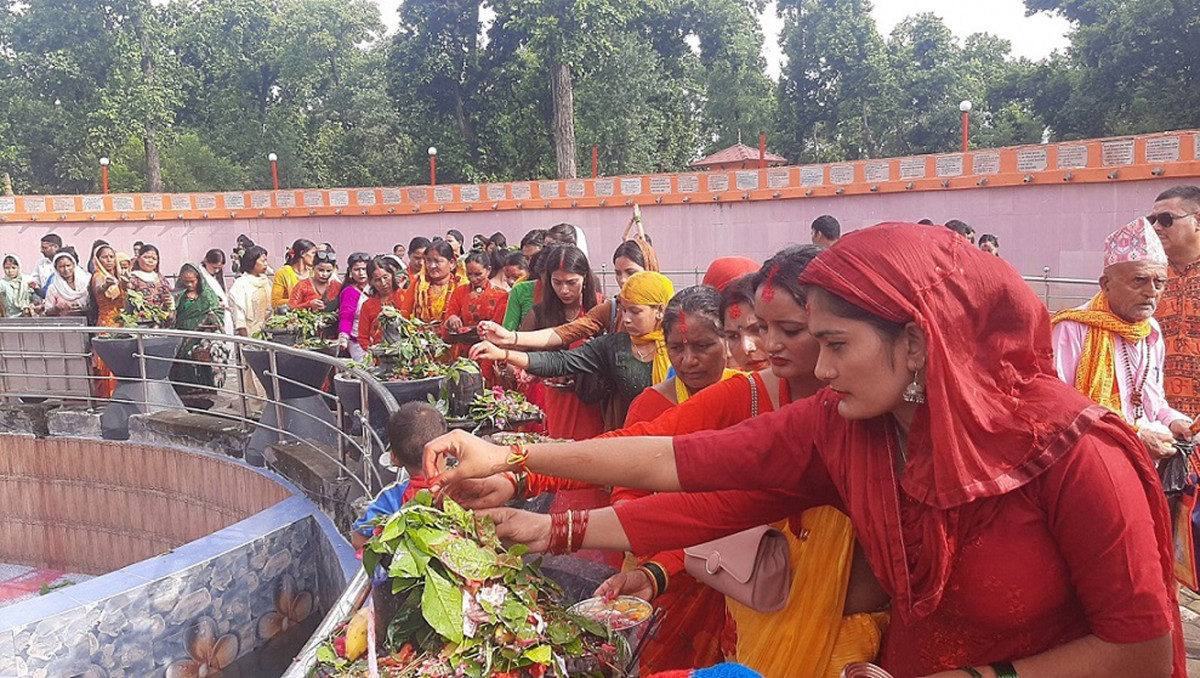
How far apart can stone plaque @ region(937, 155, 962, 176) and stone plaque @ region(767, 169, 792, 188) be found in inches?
98.6

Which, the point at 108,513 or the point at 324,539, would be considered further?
the point at 108,513

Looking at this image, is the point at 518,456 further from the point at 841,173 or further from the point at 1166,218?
the point at 841,173

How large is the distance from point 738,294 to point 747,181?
13.3 m

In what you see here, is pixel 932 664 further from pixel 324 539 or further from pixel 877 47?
pixel 877 47

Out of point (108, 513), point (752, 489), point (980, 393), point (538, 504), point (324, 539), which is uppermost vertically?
point (980, 393)

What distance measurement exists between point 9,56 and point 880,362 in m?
37.5

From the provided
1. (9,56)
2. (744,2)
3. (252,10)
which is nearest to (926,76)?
(744,2)

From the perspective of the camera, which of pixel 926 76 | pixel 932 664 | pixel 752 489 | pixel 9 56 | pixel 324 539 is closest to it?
pixel 932 664

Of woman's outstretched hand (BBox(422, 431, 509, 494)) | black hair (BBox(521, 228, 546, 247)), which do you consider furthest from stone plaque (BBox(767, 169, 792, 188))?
woman's outstretched hand (BBox(422, 431, 509, 494))

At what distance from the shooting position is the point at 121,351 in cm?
677

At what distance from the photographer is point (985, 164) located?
12.8 metres

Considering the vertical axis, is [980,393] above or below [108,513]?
above

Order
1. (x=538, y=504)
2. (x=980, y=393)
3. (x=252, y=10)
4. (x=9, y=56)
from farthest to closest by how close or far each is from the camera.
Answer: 1. (x=252, y=10)
2. (x=9, y=56)
3. (x=538, y=504)
4. (x=980, y=393)

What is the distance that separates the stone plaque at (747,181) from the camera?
15289 millimetres
